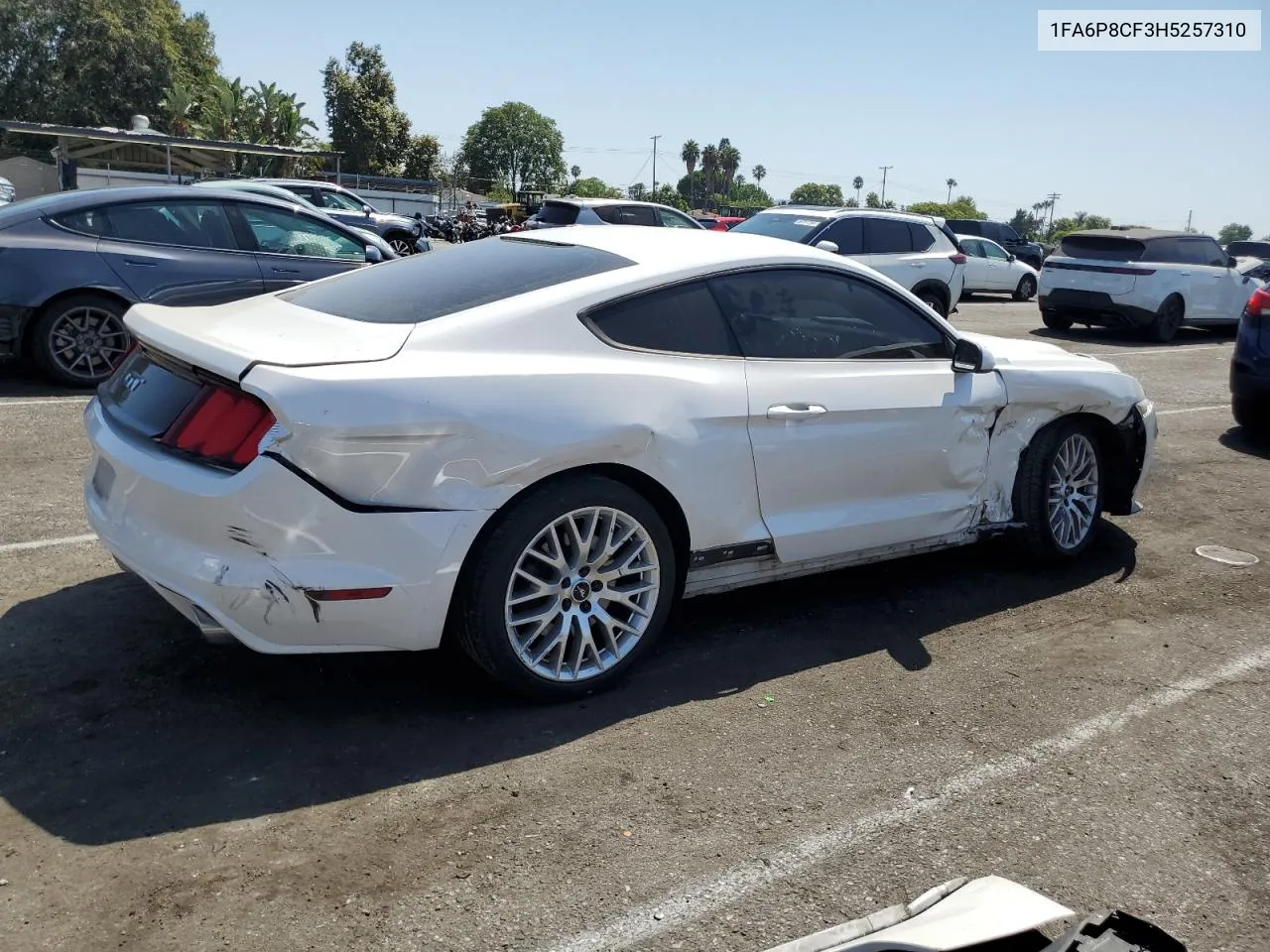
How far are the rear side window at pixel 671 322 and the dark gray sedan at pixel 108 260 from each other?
16.5ft

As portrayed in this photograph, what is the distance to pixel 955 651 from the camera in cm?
455

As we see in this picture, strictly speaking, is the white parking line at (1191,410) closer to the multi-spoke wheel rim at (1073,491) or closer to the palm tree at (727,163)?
the multi-spoke wheel rim at (1073,491)

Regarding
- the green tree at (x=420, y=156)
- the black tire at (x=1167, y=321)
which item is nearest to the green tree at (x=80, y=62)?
the green tree at (x=420, y=156)

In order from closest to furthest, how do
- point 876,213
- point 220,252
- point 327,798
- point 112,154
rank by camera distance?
point 327,798 → point 220,252 → point 876,213 → point 112,154

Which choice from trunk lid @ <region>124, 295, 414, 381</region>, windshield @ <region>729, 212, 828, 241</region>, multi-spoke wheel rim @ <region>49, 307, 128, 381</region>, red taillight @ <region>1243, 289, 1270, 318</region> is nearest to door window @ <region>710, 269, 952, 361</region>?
trunk lid @ <region>124, 295, 414, 381</region>

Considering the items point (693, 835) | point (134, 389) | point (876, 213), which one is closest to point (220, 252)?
point (134, 389)

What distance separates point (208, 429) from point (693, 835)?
74.1 inches

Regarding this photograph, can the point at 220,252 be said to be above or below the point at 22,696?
above

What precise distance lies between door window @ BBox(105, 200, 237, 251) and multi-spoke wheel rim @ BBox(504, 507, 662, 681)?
6.36 meters

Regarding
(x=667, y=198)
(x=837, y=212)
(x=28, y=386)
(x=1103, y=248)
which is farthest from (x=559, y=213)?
(x=667, y=198)

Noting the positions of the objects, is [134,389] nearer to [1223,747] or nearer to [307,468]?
[307,468]

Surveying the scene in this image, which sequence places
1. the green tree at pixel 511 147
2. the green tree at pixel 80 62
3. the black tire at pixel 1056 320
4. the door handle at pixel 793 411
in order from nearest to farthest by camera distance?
the door handle at pixel 793 411
the black tire at pixel 1056 320
the green tree at pixel 80 62
the green tree at pixel 511 147

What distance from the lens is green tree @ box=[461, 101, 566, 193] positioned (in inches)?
5022

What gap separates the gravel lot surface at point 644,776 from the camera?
2.79 m
